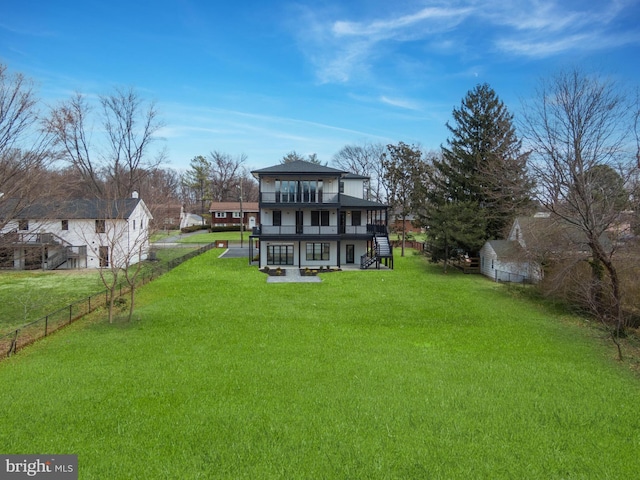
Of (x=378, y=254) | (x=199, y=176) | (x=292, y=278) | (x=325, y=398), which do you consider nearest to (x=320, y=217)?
(x=378, y=254)

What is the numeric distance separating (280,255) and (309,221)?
3.59m

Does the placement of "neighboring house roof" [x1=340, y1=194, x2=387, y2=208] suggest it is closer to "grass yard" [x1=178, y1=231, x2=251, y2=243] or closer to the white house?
the white house

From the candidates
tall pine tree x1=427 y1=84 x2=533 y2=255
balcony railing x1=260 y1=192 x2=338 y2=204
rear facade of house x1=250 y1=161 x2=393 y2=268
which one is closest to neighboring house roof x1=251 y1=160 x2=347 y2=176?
rear facade of house x1=250 y1=161 x2=393 y2=268

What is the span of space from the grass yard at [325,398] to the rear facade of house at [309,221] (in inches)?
537

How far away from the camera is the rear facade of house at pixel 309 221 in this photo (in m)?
29.8

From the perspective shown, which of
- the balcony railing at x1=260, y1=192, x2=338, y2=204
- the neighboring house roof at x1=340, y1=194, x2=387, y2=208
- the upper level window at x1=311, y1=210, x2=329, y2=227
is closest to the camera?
the balcony railing at x1=260, y1=192, x2=338, y2=204

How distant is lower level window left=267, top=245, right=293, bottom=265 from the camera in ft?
102

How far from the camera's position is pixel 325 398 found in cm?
892

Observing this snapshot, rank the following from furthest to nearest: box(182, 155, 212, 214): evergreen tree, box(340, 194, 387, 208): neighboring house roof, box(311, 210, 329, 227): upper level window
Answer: box(182, 155, 212, 214): evergreen tree, box(340, 194, 387, 208): neighboring house roof, box(311, 210, 329, 227): upper level window

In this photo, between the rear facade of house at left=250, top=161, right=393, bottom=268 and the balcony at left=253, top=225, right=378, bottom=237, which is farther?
the balcony at left=253, top=225, right=378, bottom=237

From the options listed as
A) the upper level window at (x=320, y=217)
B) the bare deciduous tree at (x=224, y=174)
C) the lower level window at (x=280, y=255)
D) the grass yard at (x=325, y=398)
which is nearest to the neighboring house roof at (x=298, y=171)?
the upper level window at (x=320, y=217)

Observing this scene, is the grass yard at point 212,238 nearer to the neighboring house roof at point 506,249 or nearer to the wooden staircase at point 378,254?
the wooden staircase at point 378,254

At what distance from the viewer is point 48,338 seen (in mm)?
13617

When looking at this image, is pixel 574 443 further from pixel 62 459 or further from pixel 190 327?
pixel 190 327
